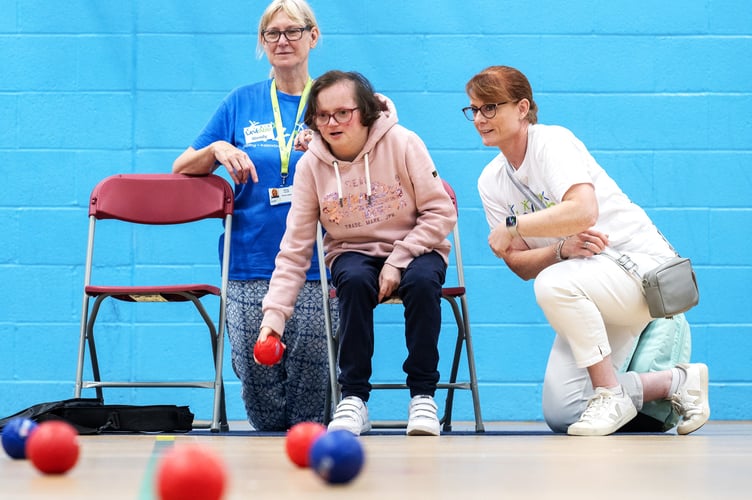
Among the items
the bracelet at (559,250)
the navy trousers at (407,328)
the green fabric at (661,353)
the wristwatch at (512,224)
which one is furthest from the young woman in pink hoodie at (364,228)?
the green fabric at (661,353)

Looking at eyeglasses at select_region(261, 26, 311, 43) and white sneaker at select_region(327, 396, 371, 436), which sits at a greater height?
eyeglasses at select_region(261, 26, 311, 43)

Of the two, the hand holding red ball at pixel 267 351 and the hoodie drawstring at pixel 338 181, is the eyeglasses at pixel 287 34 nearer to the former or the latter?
the hoodie drawstring at pixel 338 181

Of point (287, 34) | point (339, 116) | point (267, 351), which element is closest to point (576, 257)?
point (339, 116)

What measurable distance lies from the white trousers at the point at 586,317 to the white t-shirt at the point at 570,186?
91 mm

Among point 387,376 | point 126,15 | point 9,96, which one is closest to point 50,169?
point 9,96

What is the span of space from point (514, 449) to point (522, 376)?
5.72 feet

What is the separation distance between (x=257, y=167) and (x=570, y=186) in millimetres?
963

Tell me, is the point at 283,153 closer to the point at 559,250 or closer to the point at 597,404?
the point at 559,250

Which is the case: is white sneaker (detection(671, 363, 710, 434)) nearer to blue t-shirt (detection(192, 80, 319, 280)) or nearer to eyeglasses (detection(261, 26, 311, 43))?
blue t-shirt (detection(192, 80, 319, 280))

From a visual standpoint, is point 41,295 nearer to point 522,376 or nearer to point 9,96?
point 9,96

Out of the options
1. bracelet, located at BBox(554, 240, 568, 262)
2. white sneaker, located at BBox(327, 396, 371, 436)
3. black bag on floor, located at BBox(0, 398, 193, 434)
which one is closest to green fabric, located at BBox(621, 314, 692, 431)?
bracelet, located at BBox(554, 240, 568, 262)

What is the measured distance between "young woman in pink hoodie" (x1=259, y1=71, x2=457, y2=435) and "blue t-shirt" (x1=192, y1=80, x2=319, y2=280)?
0.31 m

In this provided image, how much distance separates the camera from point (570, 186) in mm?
2373

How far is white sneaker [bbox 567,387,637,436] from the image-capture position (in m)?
2.30
